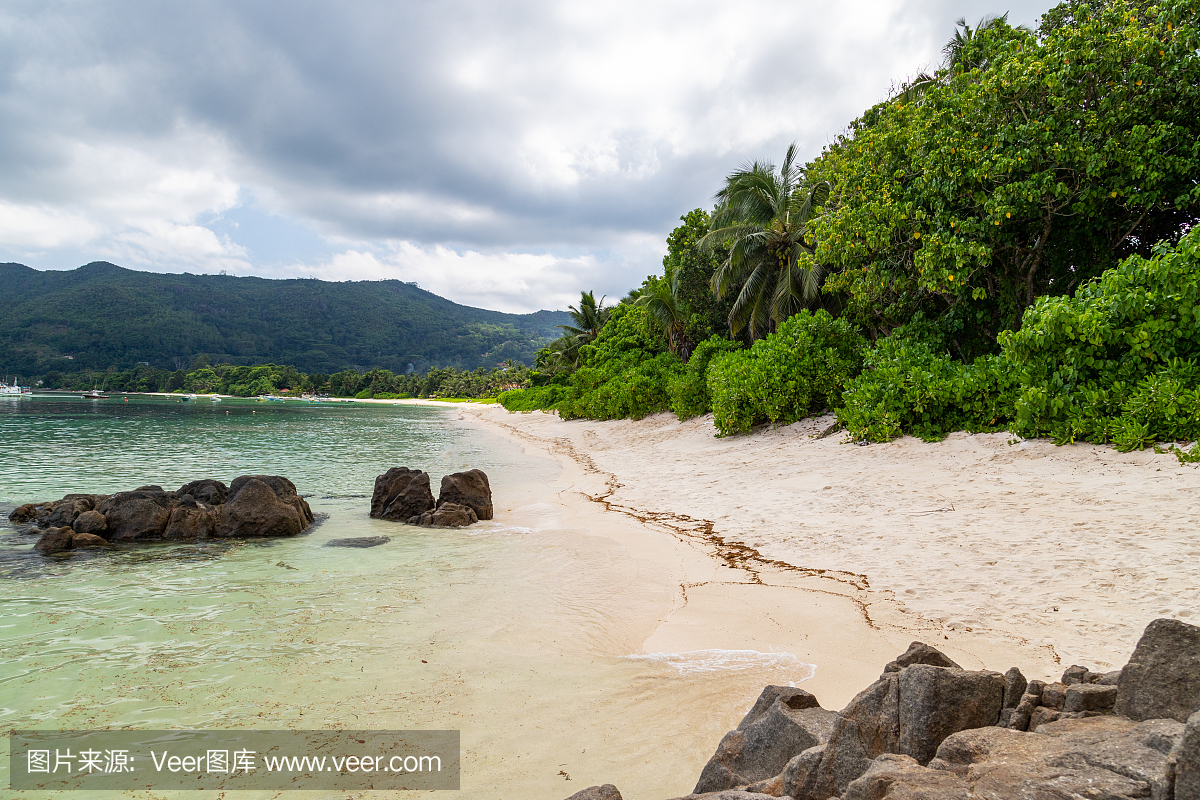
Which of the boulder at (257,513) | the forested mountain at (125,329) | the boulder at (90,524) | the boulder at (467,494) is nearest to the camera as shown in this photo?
the boulder at (90,524)

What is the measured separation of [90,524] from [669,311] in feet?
90.2

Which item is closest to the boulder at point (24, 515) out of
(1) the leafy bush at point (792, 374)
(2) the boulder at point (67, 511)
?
(2) the boulder at point (67, 511)

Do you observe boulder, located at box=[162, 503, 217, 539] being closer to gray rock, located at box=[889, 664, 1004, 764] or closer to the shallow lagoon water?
the shallow lagoon water

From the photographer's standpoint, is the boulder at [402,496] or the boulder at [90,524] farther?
the boulder at [402,496]

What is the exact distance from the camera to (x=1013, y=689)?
2777 millimetres

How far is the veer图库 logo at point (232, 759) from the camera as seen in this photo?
136 inches

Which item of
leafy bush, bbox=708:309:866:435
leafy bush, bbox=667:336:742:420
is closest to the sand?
leafy bush, bbox=708:309:866:435

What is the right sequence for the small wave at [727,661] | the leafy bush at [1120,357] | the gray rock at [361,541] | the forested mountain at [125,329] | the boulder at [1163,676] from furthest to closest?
the forested mountain at [125,329], the gray rock at [361,541], the leafy bush at [1120,357], the small wave at [727,661], the boulder at [1163,676]

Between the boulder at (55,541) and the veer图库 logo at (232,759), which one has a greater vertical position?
the boulder at (55,541)

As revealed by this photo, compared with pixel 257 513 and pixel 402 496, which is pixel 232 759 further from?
pixel 402 496

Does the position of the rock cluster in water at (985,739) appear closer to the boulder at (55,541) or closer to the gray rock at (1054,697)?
the gray rock at (1054,697)

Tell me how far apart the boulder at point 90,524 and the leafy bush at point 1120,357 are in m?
16.0

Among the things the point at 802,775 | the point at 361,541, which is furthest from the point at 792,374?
the point at 802,775

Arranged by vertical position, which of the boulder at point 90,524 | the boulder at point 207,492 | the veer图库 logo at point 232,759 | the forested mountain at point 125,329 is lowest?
the veer图库 logo at point 232,759
